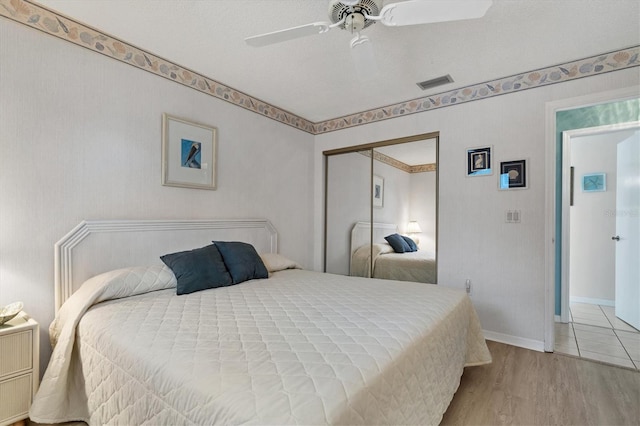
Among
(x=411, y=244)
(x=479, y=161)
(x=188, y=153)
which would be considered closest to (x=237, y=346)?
(x=188, y=153)

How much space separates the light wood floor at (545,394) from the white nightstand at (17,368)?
0.20 metres

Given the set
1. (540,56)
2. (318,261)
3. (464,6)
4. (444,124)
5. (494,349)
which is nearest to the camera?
(464,6)

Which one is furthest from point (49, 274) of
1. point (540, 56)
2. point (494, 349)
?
point (540, 56)

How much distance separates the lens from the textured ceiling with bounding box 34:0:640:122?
1.90m

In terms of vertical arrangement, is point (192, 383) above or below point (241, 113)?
below

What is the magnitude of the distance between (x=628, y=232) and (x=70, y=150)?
17.0 feet

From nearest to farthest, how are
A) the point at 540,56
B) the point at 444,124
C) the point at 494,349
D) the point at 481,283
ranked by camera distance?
1. the point at 540,56
2. the point at 494,349
3. the point at 481,283
4. the point at 444,124

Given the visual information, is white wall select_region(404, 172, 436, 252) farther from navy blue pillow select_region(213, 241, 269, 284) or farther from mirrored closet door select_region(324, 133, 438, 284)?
navy blue pillow select_region(213, 241, 269, 284)

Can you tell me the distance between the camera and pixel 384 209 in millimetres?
3672

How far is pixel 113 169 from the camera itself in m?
2.26

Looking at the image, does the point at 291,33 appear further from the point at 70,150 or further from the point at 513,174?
the point at 513,174

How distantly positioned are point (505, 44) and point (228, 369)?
2.78m

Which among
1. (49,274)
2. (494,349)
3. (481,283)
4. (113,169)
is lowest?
(494,349)

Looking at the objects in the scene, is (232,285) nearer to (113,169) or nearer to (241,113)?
(113,169)
